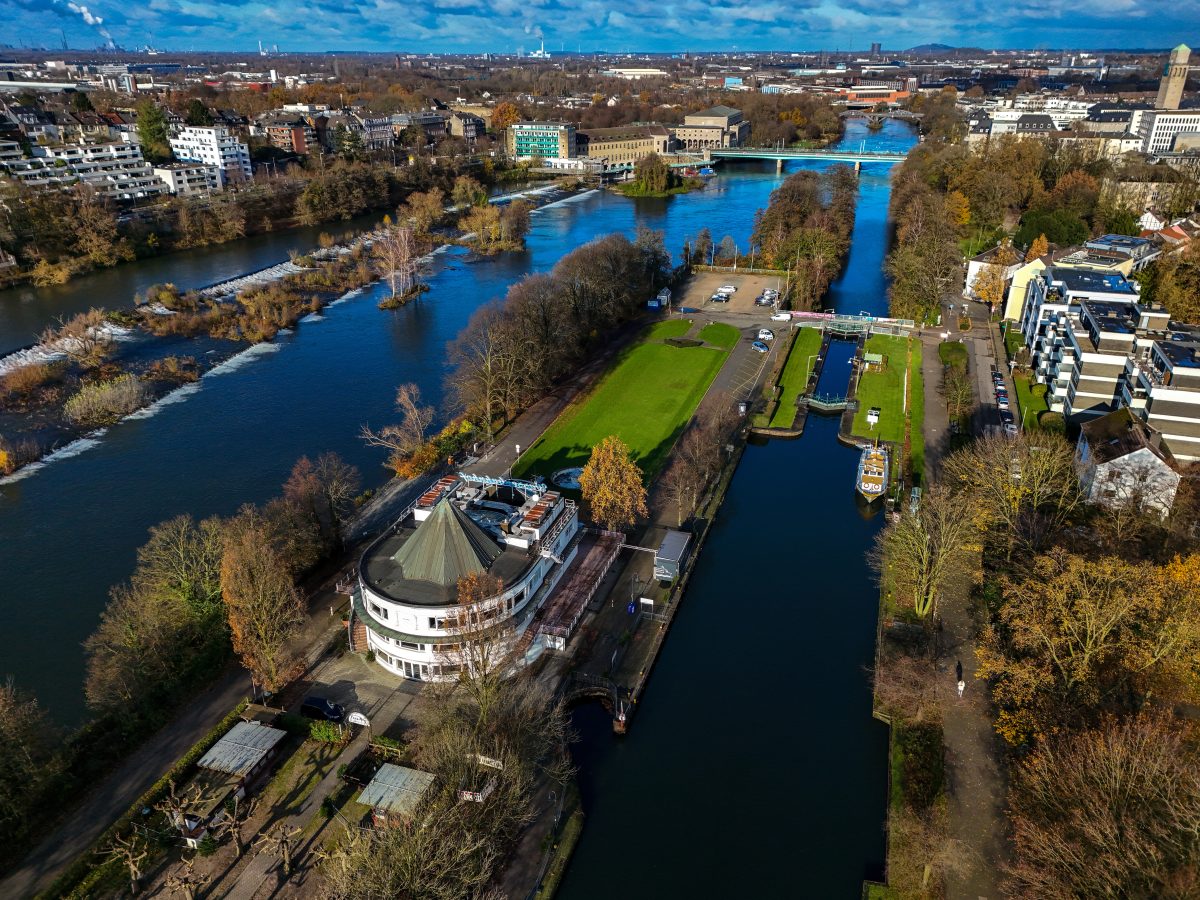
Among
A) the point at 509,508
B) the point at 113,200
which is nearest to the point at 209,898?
the point at 509,508

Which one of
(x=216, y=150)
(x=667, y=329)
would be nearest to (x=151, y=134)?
(x=216, y=150)

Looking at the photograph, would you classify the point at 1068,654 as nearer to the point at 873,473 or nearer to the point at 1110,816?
the point at 1110,816

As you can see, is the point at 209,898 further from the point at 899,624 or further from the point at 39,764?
the point at 899,624

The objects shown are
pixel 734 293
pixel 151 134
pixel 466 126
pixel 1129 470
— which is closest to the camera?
pixel 1129 470

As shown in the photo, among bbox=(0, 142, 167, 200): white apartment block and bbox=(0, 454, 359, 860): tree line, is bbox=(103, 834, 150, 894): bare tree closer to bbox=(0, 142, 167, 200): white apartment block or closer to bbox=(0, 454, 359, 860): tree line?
bbox=(0, 454, 359, 860): tree line

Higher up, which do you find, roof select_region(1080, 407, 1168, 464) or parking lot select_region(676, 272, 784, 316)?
roof select_region(1080, 407, 1168, 464)

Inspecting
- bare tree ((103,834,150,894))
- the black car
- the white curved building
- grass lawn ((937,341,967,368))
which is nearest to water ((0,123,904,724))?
bare tree ((103,834,150,894))

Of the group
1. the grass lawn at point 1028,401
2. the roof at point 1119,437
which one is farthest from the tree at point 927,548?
the grass lawn at point 1028,401
